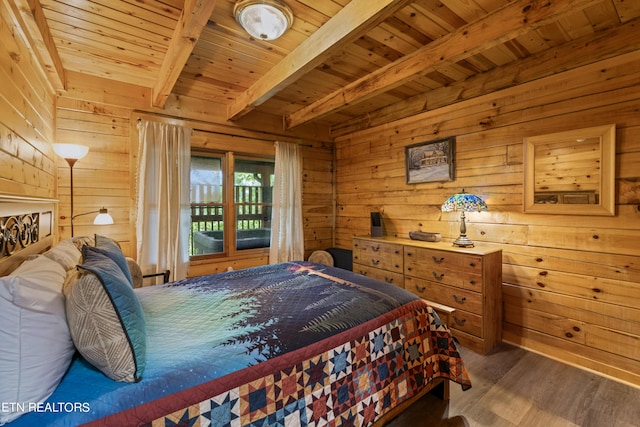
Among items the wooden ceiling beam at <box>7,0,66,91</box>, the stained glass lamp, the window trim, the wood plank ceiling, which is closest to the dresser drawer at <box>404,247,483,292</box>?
the stained glass lamp

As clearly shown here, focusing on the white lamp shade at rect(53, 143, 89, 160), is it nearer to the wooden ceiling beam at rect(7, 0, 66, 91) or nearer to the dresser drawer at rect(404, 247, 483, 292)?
the wooden ceiling beam at rect(7, 0, 66, 91)

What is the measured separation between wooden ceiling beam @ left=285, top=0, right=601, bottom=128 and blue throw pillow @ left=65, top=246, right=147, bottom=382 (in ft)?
8.09

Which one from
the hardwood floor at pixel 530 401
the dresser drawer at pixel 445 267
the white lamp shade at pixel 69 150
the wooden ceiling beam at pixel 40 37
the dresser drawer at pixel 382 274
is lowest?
the hardwood floor at pixel 530 401

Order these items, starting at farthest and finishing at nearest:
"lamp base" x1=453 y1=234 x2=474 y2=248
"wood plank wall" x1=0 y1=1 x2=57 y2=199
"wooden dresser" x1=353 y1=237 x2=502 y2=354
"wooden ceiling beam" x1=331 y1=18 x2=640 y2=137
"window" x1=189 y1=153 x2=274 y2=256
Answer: "window" x1=189 y1=153 x2=274 y2=256 → "lamp base" x1=453 y1=234 x2=474 y2=248 → "wooden dresser" x1=353 y1=237 x2=502 y2=354 → "wooden ceiling beam" x1=331 y1=18 x2=640 y2=137 → "wood plank wall" x1=0 y1=1 x2=57 y2=199

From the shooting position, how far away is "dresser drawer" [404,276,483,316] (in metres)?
2.36

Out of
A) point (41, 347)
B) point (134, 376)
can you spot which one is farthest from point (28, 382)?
point (134, 376)

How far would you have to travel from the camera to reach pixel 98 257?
1.35 m

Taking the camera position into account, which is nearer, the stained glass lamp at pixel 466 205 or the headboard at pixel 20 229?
the headboard at pixel 20 229

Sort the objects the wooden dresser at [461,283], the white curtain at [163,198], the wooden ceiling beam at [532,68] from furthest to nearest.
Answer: the white curtain at [163,198]
the wooden dresser at [461,283]
the wooden ceiling beam at [532,68]

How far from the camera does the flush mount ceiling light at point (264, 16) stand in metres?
1.68

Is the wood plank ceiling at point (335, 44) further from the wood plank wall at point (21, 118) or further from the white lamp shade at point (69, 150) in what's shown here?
the white lamp shade at point (69, 150)

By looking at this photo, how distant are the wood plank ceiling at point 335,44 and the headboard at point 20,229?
107 centimetres

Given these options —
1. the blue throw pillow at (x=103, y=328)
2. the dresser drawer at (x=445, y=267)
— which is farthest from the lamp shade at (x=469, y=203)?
the blue throw pillow at (x=103, y=328)

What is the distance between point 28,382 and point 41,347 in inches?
3.7
